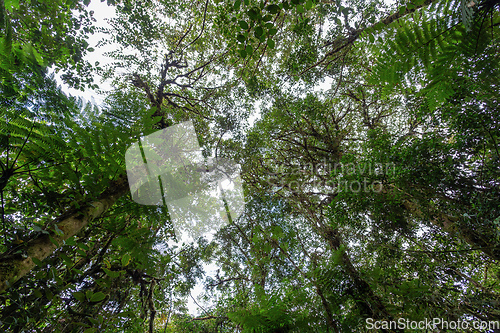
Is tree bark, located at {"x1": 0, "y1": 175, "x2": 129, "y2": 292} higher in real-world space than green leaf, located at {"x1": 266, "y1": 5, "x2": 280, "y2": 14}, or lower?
lower

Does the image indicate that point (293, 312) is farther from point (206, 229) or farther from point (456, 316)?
point (206, 229)

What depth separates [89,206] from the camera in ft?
6.05

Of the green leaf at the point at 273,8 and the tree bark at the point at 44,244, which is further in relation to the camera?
the green leaf at the point at 273,8

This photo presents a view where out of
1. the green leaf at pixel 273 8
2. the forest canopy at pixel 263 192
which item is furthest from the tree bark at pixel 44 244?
the green leaf at pixel 273 8

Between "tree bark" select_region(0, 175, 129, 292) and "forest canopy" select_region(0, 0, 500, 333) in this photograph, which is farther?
"forest canopy" select_region(0, 0, 500, 333)

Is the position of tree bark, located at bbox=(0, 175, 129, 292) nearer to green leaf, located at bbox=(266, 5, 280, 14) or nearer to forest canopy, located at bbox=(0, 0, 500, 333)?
forest canopy, located at bbox=(0, 0, 500, 333)

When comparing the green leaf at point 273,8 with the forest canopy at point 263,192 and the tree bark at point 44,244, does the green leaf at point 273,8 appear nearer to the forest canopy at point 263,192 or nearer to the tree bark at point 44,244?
the forest canopy at point 263,192

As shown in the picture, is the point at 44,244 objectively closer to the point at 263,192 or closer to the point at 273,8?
the point at 273,8

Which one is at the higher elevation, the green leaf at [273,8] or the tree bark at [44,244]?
the green leaf at [273,8]

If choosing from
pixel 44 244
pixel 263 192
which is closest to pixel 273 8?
pixel 44 244

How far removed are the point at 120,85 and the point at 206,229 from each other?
550 cm

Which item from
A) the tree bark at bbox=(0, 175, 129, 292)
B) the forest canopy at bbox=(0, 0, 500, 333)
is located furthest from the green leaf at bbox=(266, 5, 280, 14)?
the tree bark at bbox=(0, 175, 129, 292)

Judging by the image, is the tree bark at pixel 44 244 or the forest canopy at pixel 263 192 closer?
the tree bark at pixel 44 244

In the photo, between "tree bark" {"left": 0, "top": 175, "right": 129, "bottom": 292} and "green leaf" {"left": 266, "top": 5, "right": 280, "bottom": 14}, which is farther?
"green leaf" {"left": 266, "top": 5, "right": 280, "bottom": 14}
